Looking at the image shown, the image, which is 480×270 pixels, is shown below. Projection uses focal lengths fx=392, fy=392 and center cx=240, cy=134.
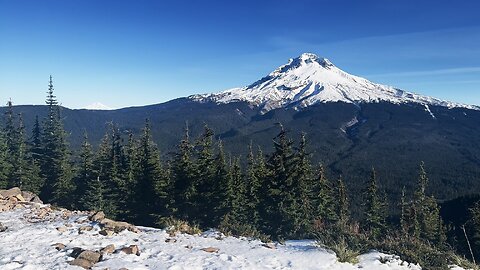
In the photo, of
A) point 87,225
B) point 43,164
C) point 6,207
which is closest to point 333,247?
point 87,225

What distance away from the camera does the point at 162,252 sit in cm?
976

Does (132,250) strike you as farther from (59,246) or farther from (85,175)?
(85,175)

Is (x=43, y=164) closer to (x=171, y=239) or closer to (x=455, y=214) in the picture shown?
(x=171, y=239)

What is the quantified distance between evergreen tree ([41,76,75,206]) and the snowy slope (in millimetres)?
27114

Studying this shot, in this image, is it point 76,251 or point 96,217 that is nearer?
point 76,251

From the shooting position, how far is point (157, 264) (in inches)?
352

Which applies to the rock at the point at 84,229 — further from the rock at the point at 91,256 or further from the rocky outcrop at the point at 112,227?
the rock at the point at 91,256

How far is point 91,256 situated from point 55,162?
34.9 metres

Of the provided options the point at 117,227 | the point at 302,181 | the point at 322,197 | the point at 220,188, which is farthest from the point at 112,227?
the point at 322,197

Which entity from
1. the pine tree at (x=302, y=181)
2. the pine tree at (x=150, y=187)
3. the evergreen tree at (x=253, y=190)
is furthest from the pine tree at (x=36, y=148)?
the pine tree at (x=302, y=181)

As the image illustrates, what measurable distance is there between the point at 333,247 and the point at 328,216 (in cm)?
2703

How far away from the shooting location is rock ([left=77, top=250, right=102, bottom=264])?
354 inches

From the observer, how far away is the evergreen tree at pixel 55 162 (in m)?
37.4

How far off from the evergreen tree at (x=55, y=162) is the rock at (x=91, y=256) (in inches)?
1199
